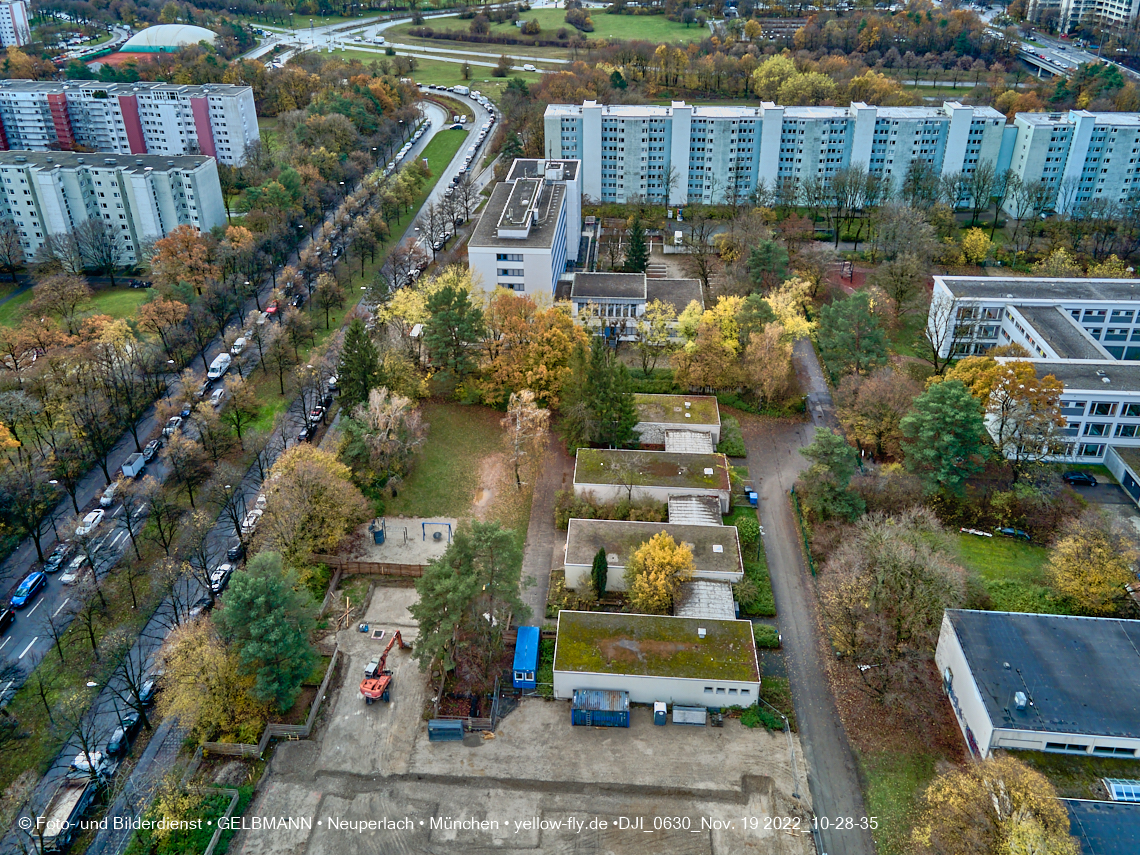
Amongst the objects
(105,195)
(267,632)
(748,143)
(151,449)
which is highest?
(748,143)

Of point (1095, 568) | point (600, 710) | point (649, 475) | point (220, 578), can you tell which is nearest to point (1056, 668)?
point (1095, 568)

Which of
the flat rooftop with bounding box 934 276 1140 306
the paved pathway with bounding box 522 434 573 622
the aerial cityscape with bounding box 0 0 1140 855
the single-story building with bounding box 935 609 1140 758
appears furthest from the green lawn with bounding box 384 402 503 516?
the flat rooftop with bounding box 934 276 1140 306

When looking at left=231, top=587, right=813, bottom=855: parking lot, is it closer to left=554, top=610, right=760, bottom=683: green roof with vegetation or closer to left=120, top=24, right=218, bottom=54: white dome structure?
left=554, top=610, right=760, bottom=683: green roof with vegetation

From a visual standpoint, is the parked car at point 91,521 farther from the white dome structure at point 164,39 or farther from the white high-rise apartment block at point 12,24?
the white high-rise apartment block at point 12,24

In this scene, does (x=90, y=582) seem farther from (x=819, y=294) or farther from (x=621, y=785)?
(x=819, y=294)

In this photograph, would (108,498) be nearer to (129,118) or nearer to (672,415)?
(672,415)

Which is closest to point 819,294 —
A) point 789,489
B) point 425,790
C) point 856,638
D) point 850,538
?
point 789,489
